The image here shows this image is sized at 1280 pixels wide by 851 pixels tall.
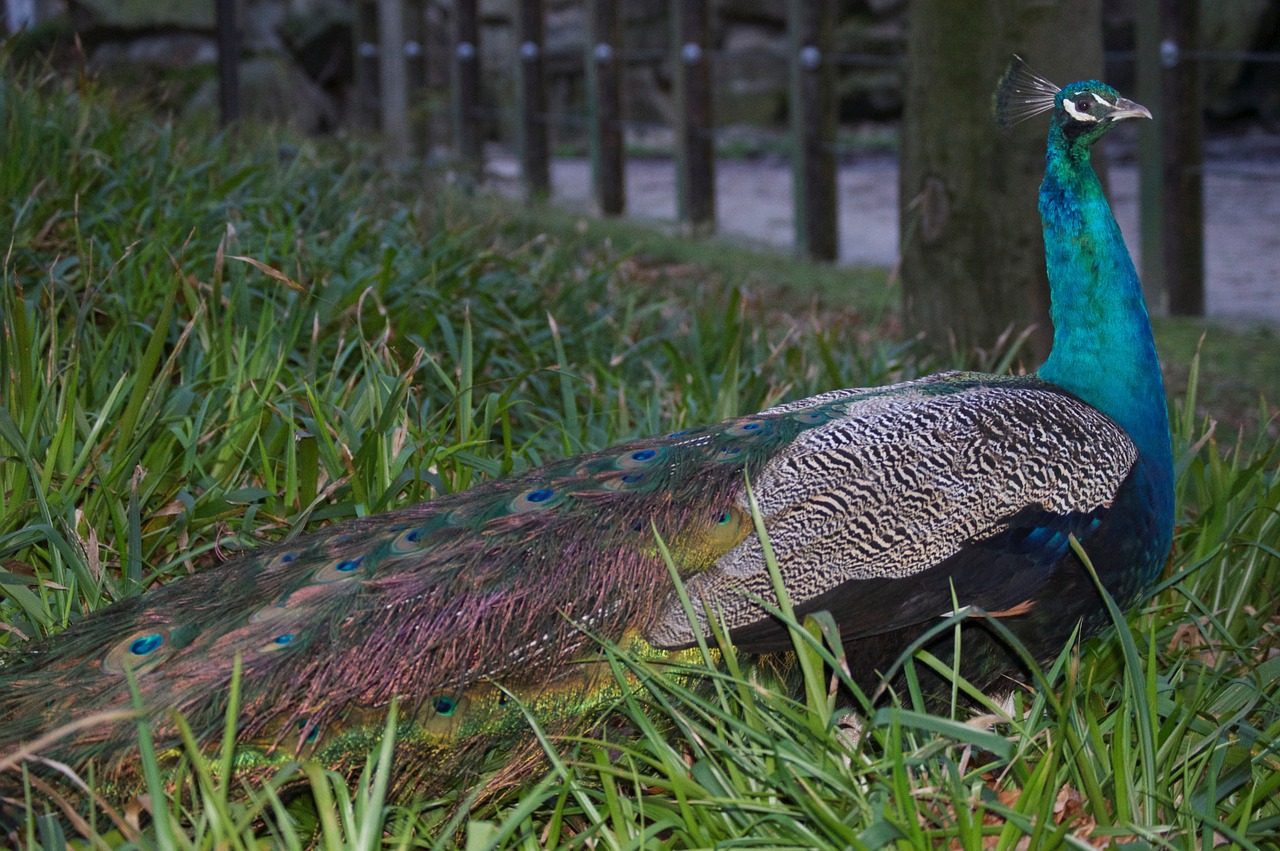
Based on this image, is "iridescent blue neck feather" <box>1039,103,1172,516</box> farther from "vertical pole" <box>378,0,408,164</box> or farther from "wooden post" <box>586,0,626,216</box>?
"vertical pole" <box>378,0,408,164</box>

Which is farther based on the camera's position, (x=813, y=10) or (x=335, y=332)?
(x=813, y=10)

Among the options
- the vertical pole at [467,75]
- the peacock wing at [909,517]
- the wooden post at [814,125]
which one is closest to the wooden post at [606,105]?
the vertical pole at [467,75]

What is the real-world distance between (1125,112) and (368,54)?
10.9m

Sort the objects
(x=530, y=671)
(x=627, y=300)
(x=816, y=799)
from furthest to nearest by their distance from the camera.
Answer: (x=627, y=300) < (x=530, y=671) < (x=816, y=799)

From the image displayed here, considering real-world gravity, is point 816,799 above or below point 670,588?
below

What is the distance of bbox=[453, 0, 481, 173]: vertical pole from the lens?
11.3 meters

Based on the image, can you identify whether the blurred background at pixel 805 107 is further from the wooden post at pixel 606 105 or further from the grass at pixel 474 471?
the grass at pixel 474 471

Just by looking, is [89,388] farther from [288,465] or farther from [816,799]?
[816,799]

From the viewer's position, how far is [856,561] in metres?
2.25

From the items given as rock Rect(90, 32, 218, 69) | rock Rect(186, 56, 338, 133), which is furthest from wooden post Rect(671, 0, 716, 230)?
rock Rect(90, 32, 218, 69)

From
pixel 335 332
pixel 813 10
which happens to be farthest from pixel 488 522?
pixel 813 10

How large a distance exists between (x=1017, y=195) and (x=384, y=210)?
95.6 inches

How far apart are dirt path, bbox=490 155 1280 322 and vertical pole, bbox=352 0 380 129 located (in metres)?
1.89

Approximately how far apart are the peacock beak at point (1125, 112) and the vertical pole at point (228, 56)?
5489 millimetres
